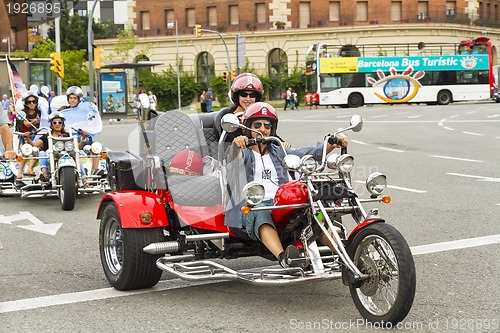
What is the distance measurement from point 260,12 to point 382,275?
67.6m

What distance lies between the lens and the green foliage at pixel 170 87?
7119 cm

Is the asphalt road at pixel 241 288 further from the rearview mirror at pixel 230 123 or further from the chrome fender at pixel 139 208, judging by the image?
the rearview mirror at pixel 230 123

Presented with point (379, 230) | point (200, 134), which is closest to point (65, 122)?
point (200, 134)

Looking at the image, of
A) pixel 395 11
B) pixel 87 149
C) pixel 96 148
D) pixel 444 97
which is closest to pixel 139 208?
pixel 96 148

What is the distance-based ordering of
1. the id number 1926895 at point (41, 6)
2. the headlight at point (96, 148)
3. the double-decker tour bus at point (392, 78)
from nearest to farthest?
→ the headlight at point (96, 148)
the id number 1926895 at point (41, 6)
the double-decker tour bus at point (392, 78)

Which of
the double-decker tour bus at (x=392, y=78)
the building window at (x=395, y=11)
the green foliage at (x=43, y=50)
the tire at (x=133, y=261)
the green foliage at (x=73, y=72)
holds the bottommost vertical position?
the tire at (x=133, y=261)

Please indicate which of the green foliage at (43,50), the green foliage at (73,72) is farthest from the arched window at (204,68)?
the green foliage at (43,50)

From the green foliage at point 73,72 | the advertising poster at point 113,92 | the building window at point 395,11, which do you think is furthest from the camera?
the building window at point 395,11

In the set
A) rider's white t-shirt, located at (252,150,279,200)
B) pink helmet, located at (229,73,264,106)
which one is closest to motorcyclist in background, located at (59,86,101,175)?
pink helmet, located at (229,73,264,106)

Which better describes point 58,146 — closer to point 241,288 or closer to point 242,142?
point 241,288

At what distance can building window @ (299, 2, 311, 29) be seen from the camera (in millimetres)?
69812

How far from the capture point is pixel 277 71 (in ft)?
229

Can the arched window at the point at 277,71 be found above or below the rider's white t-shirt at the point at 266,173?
above

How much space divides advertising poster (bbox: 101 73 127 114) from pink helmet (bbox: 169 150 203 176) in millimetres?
34906
